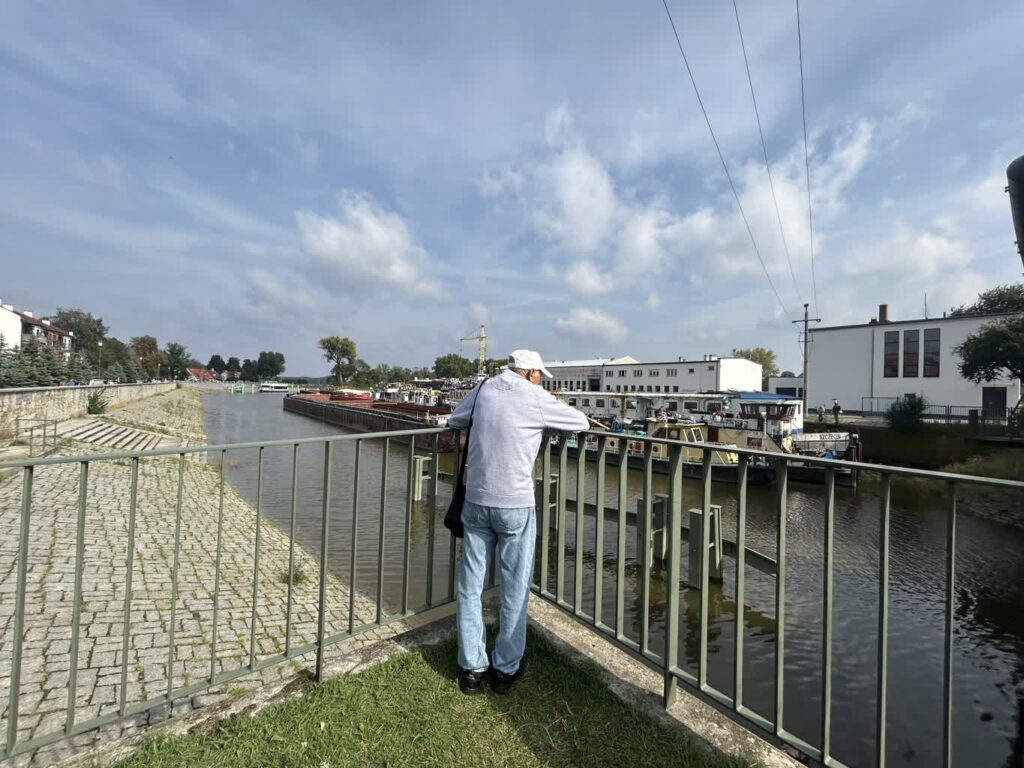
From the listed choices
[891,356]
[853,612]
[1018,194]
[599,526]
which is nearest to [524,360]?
[599,526]

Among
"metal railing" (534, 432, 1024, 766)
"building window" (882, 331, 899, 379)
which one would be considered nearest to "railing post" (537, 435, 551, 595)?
"metal railing" (534, 432, 1024, 766)

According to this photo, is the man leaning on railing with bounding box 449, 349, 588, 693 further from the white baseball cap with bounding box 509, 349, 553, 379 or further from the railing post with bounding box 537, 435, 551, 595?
the railing post with bounding box 537, 435, 551, 595

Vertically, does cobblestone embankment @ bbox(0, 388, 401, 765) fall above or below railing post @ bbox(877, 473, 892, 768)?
below

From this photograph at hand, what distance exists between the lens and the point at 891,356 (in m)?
39.5

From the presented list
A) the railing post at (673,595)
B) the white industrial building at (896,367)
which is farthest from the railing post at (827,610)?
the white industrial building at (896,367)

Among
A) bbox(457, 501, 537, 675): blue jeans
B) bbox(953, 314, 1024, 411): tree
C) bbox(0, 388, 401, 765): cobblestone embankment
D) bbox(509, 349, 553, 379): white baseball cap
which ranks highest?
bbox(953, 314, 1024, 411): tree

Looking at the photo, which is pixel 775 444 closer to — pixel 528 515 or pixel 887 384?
pixel 528 515

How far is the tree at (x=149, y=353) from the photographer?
96.2 m

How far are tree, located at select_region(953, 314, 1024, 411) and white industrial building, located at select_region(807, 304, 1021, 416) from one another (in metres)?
7.87

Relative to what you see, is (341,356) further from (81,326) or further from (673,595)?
(673,595)

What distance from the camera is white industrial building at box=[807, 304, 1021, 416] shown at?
3481cm

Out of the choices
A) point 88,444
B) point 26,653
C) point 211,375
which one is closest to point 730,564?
point 26,653

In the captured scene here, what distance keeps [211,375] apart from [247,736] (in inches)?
6941

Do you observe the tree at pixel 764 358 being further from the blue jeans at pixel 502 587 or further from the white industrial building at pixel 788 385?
the blue jeans at pixel 502 587
